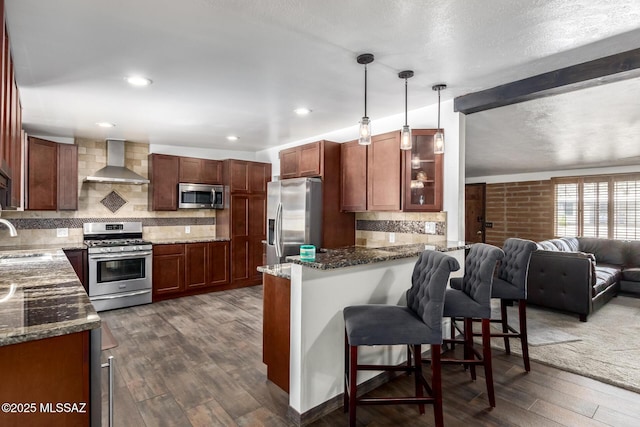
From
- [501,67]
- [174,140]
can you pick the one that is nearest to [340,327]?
[501,67]

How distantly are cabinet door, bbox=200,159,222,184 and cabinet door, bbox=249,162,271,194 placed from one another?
1.75ft

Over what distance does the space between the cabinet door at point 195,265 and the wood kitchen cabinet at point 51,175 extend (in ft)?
5.28

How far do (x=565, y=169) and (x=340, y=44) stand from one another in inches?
269

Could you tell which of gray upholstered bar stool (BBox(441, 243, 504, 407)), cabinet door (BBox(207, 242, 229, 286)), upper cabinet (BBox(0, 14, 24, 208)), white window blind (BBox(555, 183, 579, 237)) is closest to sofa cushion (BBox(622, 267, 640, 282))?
white window blind (BBox(555, 183, 579, 237))

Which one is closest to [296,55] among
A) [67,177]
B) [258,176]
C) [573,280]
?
[258,176]

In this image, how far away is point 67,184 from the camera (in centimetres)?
450

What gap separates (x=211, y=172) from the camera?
5.69 meters

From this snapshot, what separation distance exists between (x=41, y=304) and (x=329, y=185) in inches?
125

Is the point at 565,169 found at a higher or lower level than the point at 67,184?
higher

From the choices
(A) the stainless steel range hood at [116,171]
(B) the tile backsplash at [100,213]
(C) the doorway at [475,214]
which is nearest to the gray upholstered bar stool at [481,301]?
(A) the stainless steel range hood at [116,171]

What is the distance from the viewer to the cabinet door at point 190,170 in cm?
541

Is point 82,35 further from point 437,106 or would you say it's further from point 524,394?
point 524,394

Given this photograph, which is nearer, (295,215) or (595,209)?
(295,215)

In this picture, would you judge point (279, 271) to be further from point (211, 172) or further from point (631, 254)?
point (631, 254)
